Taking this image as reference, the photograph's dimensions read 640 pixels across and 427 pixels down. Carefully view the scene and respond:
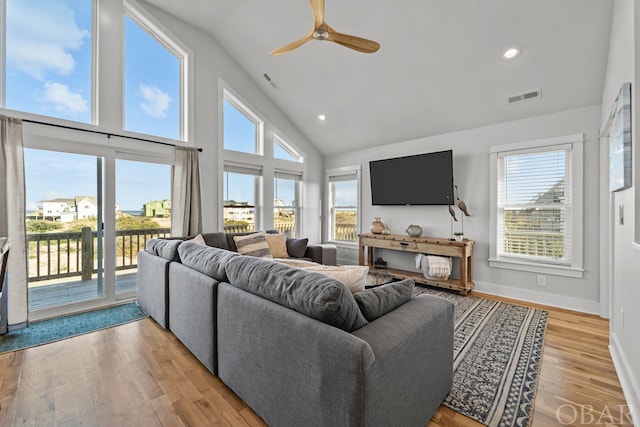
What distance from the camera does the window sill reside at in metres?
3.28

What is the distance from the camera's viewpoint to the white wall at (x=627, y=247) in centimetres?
163

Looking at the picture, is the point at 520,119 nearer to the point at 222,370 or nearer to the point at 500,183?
the point at 500,183

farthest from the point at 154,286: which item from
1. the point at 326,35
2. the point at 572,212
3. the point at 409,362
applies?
the point at 572,212

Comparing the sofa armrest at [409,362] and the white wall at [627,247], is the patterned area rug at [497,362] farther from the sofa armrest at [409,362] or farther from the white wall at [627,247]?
the white wall at [627,247]

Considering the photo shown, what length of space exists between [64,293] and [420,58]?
510cm

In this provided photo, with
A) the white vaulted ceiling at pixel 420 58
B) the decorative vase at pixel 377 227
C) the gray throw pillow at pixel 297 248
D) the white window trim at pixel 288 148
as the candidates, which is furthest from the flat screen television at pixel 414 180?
the gray throw pillow at pixel 297 248

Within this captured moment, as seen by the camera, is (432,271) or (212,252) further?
(432,271)

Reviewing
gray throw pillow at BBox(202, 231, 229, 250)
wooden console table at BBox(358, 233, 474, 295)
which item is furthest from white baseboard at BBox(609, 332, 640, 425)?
gray throw pillow at BBox(202, 231, 229, 250)

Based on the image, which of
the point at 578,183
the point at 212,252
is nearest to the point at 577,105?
the point at 578,183

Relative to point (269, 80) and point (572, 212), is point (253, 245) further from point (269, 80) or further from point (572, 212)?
point (572, 212)

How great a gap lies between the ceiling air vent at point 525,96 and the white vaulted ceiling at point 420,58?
0.15ft

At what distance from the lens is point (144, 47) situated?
378 centimetres

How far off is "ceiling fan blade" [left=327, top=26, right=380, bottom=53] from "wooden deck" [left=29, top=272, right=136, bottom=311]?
3821 millimetres

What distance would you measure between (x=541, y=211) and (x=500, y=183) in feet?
1.96
